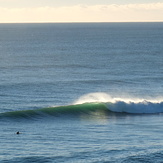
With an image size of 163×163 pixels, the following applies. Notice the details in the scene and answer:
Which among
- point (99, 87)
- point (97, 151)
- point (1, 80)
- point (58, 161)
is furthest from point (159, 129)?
point (1, 80)

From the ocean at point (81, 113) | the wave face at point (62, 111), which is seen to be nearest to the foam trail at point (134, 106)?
the ocean at point (81, 113)

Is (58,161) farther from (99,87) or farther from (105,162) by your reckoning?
(99,87)

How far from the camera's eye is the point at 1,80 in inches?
3014

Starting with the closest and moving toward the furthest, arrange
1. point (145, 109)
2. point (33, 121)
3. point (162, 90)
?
point (33, 121) < point (145, 109) < point (162, 90)

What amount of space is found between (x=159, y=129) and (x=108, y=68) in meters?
53.8

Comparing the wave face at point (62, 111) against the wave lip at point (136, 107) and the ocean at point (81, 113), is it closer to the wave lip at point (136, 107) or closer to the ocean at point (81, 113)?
the ocean at point (81, 113)

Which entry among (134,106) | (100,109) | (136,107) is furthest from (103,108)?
(136,107)

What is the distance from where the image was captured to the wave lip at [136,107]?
2110 inches

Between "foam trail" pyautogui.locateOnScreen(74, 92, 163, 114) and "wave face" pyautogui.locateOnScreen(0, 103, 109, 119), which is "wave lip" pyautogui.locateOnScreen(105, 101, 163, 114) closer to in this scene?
"foam trail" pyautogui.locateOnScreen(74, 92, 163, 114)

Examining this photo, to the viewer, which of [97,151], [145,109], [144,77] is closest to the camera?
[97,151]

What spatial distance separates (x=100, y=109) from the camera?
54.2 meters

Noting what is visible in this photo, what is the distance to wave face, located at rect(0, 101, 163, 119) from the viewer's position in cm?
5175

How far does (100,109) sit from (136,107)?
13.1ft

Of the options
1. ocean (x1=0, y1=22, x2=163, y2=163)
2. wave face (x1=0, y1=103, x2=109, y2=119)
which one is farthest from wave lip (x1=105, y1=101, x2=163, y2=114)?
wave face (x1=0, y1=103, x2=109, y2=119)
